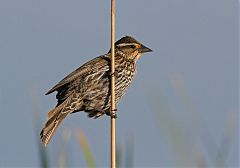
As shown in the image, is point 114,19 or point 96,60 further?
point 96,60

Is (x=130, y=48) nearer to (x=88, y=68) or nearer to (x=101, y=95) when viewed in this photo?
(x=88, y=68)

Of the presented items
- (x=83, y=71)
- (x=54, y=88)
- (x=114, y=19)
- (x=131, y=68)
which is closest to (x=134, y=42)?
(x=131, y=68)

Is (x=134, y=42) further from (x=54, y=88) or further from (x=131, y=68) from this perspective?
(x=54, y=88)

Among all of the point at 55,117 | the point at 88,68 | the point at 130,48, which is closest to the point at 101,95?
the point at 88,68

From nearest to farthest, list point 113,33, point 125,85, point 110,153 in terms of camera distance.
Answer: point 110,153 → point 113,33 → point 125,85

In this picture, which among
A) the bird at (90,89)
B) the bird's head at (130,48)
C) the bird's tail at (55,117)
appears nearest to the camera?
the bird's tail at (55,117)

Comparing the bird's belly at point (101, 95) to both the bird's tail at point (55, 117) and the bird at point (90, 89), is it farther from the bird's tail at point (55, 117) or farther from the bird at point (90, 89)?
the bird's tail at point (55, 117)

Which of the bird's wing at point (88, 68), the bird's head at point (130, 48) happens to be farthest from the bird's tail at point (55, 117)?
the bird's head at point (130, 48)

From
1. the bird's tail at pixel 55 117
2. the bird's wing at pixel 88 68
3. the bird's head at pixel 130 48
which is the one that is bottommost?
the bird's tail at pixel 55 117

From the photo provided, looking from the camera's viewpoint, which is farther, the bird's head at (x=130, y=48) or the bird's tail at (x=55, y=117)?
the bird's head at (x=130, y=48)

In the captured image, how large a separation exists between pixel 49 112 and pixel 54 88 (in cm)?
20

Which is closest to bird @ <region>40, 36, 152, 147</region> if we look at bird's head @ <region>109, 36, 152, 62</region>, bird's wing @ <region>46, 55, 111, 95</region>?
bird's wing @ <region>46, 55, 111, 95</region>

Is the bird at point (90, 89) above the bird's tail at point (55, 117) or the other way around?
above

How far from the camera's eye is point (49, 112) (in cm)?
485
